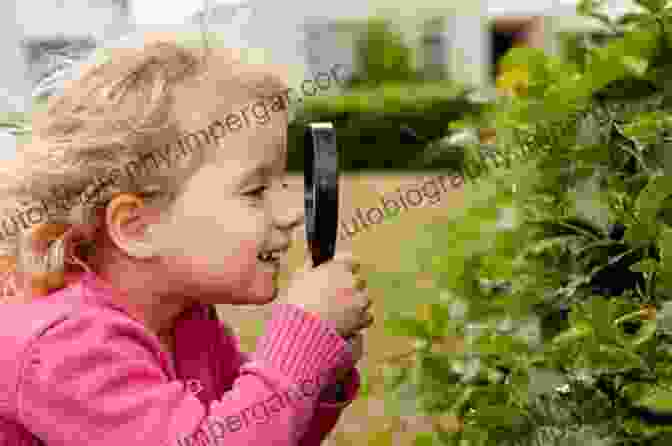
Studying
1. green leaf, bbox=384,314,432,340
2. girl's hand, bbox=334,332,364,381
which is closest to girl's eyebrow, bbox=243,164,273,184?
girl's hand, bbox=334,332,364,381

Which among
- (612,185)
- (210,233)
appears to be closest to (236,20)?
(210,233)

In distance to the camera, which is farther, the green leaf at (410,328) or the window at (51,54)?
the green leaf at (410,328)

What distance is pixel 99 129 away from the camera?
1.79 m

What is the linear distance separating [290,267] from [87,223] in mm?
4300

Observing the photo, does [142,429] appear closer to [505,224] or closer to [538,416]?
[538,416]

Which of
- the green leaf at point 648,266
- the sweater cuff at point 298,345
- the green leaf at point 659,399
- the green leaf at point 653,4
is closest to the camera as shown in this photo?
the green leaf at point 659,399

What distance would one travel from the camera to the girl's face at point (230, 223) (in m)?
1.75

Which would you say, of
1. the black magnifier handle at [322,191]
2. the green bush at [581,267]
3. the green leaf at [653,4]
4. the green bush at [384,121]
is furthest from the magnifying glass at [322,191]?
the green bush at [384,121]

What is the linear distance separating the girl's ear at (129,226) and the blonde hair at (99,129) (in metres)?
0.02

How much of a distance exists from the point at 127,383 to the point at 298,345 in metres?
0.25

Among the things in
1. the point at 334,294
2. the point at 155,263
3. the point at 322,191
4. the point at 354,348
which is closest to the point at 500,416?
the point at 354,348

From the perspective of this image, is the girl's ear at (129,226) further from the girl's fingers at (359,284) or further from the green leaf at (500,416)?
the green leaf at (500,416)

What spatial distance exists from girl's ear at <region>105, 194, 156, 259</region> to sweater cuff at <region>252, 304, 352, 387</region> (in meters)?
0.24

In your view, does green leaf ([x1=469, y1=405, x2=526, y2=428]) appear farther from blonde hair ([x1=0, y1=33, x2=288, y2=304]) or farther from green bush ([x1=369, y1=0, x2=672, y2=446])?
blonde hair ([x1=0, y1=33, x2=288, y2=304])
